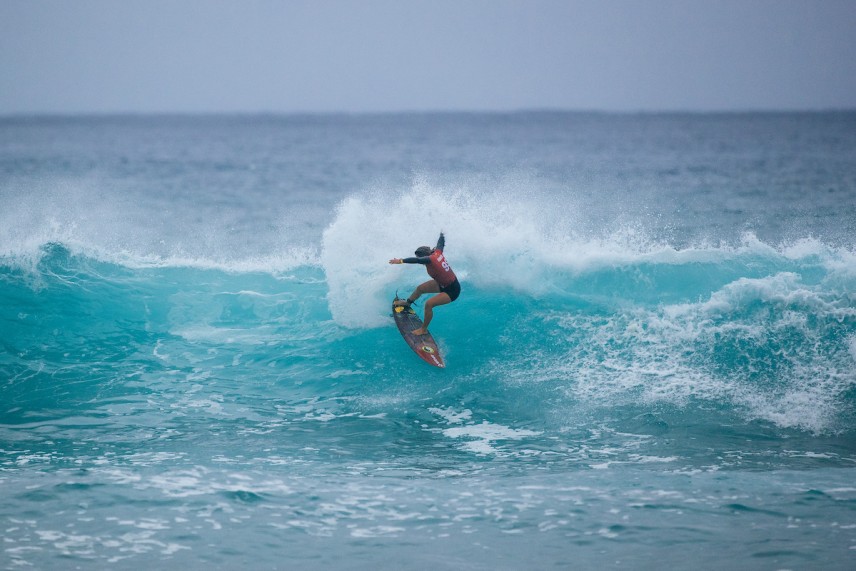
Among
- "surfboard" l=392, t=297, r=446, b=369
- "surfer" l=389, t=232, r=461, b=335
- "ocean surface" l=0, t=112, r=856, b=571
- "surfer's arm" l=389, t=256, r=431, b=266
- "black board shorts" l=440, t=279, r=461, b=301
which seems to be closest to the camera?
"ocean surface" l=0, t=112, r=856, b=571

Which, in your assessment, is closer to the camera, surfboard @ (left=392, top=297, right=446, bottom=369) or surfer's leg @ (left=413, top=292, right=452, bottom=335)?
surfer's leg @ (left=413, top=292, right=452, bottom=335)

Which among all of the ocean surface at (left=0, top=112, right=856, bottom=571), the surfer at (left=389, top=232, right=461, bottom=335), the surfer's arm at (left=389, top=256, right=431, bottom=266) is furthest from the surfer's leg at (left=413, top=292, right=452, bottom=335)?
the surfer's arm at (left=389, top=256, right=431, bottom=266)

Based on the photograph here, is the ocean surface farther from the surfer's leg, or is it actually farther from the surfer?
the surfer

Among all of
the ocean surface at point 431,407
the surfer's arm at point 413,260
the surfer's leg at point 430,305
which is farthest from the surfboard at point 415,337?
the surfer's arm at point 413,260

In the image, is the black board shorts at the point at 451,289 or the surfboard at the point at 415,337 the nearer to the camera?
the black board shorts at the point at 451,289

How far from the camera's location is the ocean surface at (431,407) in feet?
25.6

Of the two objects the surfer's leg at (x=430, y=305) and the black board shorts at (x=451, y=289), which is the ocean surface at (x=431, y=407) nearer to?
the surfer's leg at (x=430, y=305)

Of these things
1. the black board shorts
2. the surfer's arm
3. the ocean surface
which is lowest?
the ocean surface

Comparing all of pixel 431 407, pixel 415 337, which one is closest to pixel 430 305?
pixel 415 337

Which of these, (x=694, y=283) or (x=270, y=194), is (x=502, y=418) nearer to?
(x=694, y=283)

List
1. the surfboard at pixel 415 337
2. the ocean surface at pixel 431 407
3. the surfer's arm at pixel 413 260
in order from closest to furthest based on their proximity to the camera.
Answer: the ocean surface at pixel 431 407
the surfer's arm at pixel 413 260
the surfboard at pixel 415 337

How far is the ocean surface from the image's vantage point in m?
7.81

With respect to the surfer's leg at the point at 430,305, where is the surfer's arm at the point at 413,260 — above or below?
above

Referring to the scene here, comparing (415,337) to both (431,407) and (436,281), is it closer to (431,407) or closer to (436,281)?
(436,281)
